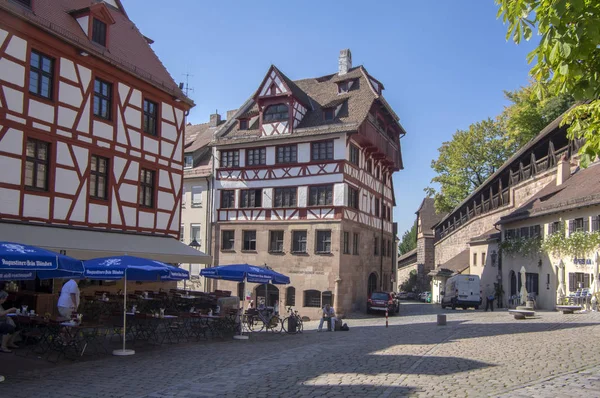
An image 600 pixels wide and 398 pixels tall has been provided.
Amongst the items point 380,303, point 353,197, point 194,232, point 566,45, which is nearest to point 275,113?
point 353,197

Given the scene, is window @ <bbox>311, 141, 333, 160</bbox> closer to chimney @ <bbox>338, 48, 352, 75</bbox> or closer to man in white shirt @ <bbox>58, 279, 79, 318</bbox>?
chimney @ <bbox>338, 48, 352, 75</bbox>

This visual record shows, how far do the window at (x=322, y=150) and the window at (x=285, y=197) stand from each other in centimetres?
244

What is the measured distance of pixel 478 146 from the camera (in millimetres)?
54312

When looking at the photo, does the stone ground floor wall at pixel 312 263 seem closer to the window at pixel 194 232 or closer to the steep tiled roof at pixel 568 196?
the window at pixel 194 232

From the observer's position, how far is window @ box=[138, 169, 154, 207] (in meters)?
22.6

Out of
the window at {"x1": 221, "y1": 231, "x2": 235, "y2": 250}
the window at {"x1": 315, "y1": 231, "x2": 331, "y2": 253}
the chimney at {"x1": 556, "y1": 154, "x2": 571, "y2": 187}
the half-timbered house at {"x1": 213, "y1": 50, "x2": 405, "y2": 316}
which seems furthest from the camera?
the window at {"x1": 221, "y1": 231, "x2": 235, "y2": 250}

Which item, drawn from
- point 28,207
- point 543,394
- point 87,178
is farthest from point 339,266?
point 543,394

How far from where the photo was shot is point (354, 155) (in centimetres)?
3575

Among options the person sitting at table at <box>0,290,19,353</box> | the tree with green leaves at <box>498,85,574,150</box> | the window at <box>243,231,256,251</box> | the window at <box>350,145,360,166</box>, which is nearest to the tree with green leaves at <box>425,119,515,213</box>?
the tree with green leaves at <box>498,85,574,150</box>

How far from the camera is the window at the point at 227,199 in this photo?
124ft

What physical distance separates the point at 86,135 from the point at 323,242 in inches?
686

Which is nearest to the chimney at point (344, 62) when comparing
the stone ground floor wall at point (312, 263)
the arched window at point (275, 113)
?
the arched window at point (275, 113)

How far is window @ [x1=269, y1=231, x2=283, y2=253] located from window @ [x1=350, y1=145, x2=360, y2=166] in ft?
20.6

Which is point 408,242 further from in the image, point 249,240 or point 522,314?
point 522,314
